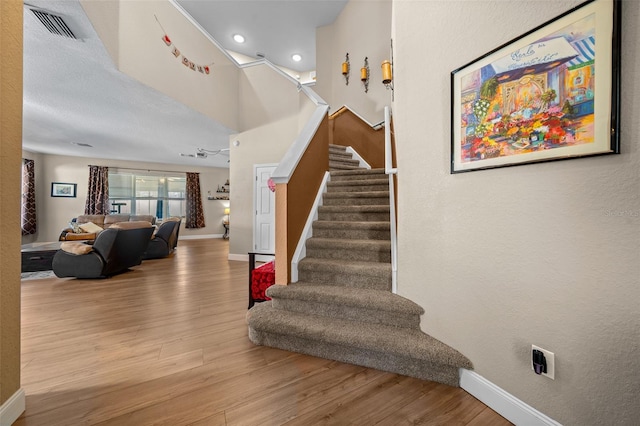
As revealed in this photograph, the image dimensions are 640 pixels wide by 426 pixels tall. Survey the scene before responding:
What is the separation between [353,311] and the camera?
2.10 metres

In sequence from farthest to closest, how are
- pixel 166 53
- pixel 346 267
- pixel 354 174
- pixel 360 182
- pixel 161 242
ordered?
1. pixel 161 242
2. pixel 166 53
3. pixel 354 174
4. pixel 360 182
5. pixel 346 267

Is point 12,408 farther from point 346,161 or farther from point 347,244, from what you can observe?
point 346,161

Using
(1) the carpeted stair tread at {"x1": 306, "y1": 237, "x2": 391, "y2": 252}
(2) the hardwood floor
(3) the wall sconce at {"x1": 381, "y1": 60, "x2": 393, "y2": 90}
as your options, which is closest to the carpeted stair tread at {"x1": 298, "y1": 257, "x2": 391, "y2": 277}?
(1) the carpeted stair tread at {"x1": 306, "y1": 237, "x2": 391, "y2": 252}

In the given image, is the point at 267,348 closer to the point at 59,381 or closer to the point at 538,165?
the point at 59,381

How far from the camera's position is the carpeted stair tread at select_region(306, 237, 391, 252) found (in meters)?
2.53

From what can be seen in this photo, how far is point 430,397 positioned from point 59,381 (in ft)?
7.62

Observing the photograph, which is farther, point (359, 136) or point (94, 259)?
point (359, 136)

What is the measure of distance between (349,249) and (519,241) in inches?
60.1

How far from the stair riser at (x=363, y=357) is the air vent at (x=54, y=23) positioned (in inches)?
129

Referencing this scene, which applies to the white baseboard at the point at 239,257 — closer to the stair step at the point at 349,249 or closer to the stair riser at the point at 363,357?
the stair step at the point at 349,249

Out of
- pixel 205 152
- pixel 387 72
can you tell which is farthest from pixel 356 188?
pixel 205 152

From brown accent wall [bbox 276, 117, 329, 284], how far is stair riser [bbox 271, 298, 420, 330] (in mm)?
243

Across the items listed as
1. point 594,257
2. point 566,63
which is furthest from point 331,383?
point 566,63

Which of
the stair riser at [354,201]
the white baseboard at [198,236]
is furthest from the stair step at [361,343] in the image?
the white baseboard at [198,236]
